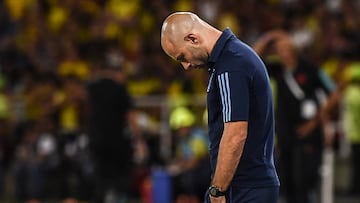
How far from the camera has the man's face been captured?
19.3ft

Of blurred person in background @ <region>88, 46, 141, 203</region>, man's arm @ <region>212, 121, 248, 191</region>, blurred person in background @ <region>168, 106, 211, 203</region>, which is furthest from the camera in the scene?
blurred person in background @ <region>168, 106, 211, 203</region>

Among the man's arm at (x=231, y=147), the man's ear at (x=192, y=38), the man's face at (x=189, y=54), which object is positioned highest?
the man's ear at (x=192, y=38)

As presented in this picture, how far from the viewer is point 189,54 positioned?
590 cm

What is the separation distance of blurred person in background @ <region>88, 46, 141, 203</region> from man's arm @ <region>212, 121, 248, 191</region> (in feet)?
16.9

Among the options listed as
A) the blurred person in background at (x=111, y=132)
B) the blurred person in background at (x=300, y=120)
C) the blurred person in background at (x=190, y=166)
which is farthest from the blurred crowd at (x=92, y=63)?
the blurred person in background at (x=300, y=120)

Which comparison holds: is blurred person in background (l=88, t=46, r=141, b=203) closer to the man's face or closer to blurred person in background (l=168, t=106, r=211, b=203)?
blurred person in background (l=168, t=106, r=211, b=203)

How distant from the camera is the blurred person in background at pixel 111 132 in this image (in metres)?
10.9

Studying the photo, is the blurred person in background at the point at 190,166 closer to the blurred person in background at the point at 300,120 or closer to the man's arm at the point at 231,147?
the blurred person in background at the point at 300,120

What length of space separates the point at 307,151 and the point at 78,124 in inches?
199

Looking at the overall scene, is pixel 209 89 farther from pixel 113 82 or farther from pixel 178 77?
pixel 178 77

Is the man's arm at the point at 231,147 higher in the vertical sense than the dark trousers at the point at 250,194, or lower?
higher

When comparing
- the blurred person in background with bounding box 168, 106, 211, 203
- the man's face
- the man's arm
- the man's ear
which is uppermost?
the man's ear

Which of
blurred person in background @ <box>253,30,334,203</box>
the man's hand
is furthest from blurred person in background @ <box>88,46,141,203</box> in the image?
the man's hand

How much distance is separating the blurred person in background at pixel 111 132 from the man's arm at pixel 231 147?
203 inches
